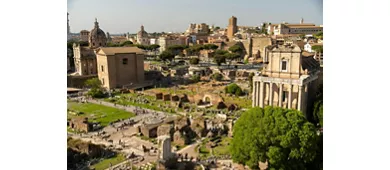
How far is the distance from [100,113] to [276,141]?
15.8 meters

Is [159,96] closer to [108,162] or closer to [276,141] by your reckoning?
[108,162]

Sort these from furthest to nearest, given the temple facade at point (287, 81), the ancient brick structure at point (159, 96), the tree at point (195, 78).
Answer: the tree at point (195, 78) < the ancient brick structure at point (159, 96) < the temple facade at point (287, 81)

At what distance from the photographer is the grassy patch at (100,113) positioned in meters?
22.6

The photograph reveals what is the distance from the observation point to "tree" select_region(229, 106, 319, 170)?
38.1 ft

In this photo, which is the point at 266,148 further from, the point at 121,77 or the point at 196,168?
the point at 121,77

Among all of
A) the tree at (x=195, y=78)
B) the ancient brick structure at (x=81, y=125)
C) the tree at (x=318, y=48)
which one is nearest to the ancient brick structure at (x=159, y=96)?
the ancient brick structure at (x=81, y=125)

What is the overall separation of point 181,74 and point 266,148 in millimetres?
30829

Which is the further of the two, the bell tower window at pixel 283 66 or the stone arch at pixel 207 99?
the stone arch at pixel 207 99

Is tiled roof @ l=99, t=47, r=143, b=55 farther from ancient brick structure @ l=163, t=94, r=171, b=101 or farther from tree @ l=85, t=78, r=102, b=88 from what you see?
ancient brick structure @ l=163, t=94, r=171, b=101

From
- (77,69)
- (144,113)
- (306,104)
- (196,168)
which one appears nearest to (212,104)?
(144,113)

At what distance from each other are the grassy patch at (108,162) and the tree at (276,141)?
5.50 meters

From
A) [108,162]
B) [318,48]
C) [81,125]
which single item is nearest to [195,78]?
[318,48]

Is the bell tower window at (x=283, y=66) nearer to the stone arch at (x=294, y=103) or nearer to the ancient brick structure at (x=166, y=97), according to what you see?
the stone arch at (x=294, y=103)

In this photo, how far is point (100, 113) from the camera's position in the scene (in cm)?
2436
